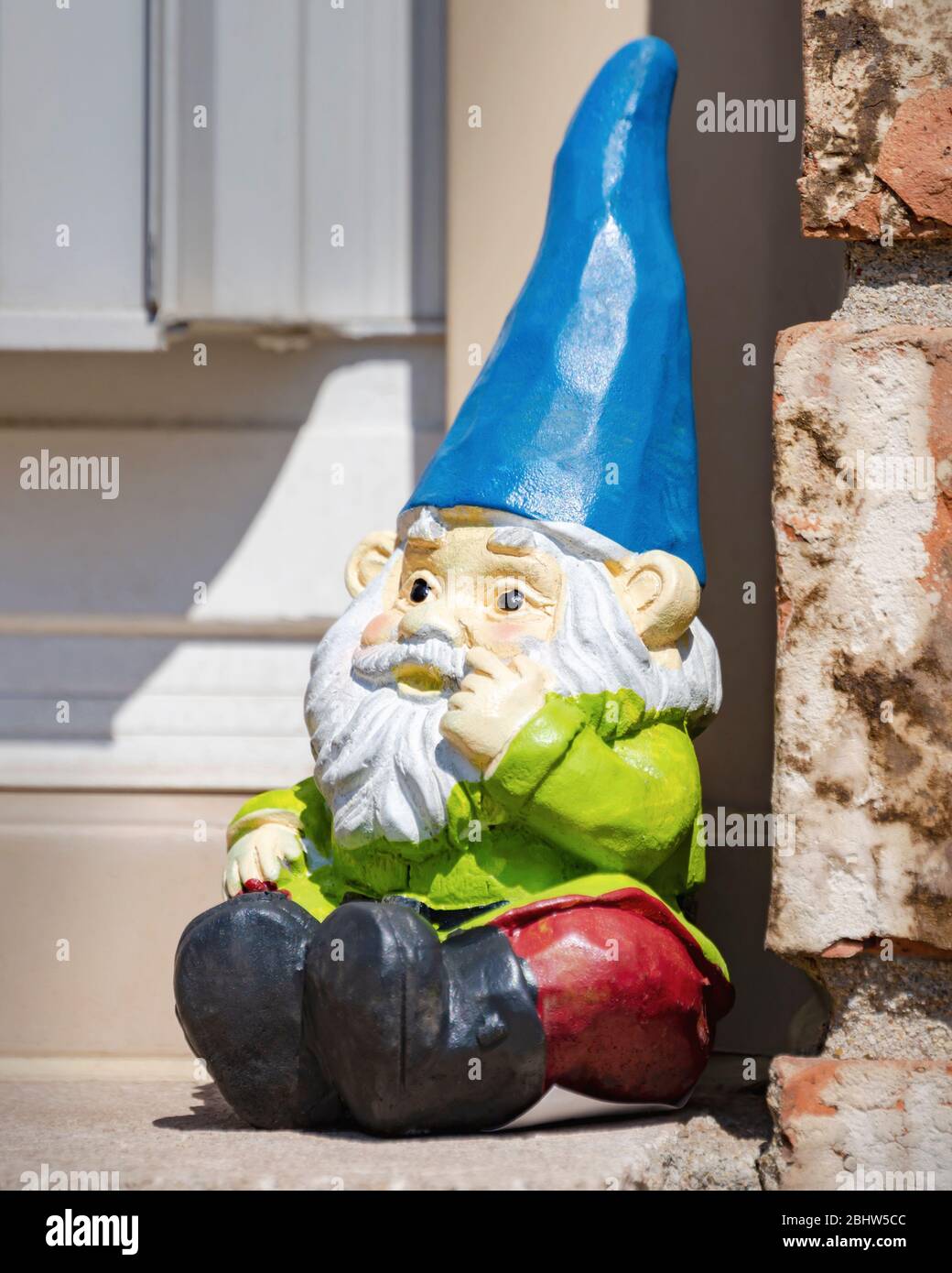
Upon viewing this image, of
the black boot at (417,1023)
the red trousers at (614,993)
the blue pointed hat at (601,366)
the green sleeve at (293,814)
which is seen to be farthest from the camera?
the green sleeve at (293,814)

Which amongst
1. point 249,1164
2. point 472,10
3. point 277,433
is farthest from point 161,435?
point 249,1164

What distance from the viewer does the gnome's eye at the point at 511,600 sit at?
2.31 meters

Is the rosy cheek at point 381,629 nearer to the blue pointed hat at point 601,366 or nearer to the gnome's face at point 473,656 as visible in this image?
the gnome's face at point 473,656

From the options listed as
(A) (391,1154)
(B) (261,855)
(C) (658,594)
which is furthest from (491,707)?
(A) (391,1154)

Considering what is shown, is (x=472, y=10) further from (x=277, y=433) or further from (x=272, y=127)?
(x=277, y=433)

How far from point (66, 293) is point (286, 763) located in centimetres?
93

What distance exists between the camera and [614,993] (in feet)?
6.97

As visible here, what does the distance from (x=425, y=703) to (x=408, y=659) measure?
0.21 feet

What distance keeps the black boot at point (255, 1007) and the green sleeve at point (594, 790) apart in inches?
12.7

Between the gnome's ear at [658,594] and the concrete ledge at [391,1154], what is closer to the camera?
the concrete ledge at [391,1154]

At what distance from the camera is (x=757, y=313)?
112 inches

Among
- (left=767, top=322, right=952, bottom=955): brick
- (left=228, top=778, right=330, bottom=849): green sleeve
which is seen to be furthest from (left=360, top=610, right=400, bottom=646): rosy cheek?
(left=767, top=322, right=952, bottom=955): brick

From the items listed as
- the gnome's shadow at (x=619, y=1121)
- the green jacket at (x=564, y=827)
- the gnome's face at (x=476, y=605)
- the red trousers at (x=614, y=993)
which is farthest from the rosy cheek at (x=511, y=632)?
the gnome's shadow at (x=619, y=1121)

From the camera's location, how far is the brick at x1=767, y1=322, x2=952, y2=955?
192 cm
